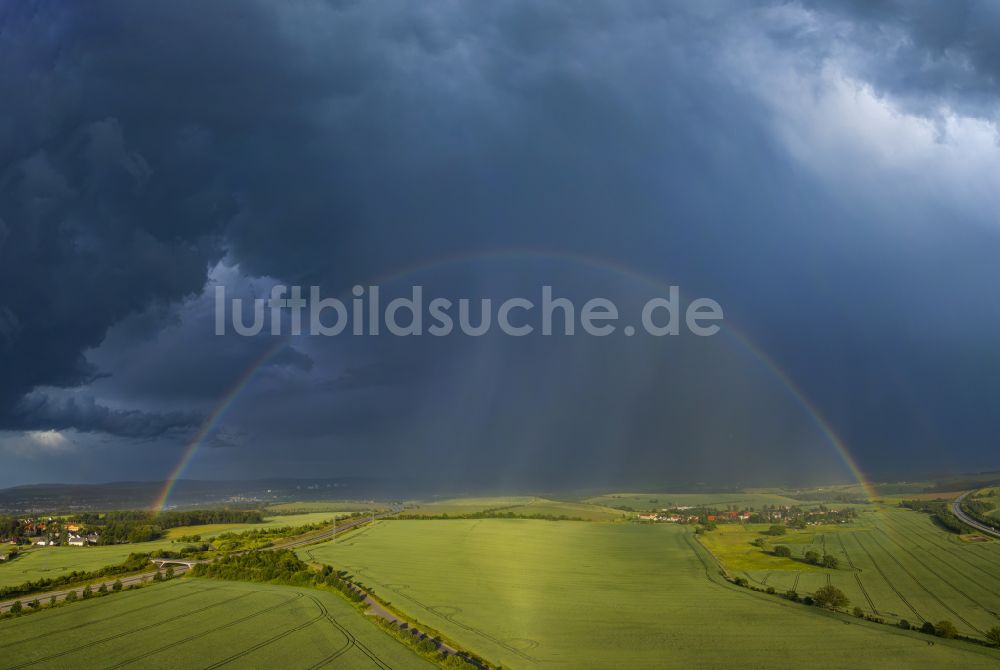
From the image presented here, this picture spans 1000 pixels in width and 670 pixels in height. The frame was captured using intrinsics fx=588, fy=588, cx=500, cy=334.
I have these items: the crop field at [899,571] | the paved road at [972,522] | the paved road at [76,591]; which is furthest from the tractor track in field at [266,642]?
the paved road at [972,522]

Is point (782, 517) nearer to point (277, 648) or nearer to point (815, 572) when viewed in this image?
point (815, 572)

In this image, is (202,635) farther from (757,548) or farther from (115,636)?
(757,548)

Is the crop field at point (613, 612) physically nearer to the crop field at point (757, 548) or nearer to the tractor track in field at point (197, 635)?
the crop field at point (757, 548)

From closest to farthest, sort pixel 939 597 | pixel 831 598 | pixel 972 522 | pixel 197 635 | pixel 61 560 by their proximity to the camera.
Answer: pixel 197 635 < pixel 831 598 < pixel 939 597 < pixel 61 560 < pixel 972 522

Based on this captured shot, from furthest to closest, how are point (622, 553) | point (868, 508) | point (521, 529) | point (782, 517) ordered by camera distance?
point (868, 508)
point (782, 517)
point (521, 529)
point (622, 553)

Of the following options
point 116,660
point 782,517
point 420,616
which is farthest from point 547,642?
point 782,517

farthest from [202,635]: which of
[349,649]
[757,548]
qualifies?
[757,548]

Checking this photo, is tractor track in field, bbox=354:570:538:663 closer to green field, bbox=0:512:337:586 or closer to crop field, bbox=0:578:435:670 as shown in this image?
crop field, bbox=0:578:435:670
